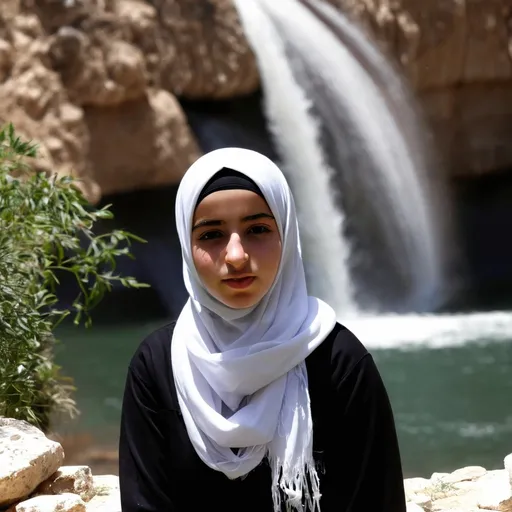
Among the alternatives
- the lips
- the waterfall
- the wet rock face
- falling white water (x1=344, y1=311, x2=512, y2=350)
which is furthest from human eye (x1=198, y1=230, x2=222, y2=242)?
the wet rock face

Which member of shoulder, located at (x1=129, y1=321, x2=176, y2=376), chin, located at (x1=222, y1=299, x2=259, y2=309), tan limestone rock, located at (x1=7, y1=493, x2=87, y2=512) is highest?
chin, located at (x1=222, y1=299, x2=259, y2=309)

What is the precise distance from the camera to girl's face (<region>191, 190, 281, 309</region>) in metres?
2.00

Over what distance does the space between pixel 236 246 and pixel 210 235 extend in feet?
0.27

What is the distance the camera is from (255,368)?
1.99 metres

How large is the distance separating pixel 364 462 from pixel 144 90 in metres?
8.54

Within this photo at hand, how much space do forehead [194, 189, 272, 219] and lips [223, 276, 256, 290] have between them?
129 mm

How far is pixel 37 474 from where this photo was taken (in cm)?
323

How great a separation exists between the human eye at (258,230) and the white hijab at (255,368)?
3 centimetres

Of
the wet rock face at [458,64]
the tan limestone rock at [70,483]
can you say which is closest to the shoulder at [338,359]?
the tan limestone rock at [70,483]

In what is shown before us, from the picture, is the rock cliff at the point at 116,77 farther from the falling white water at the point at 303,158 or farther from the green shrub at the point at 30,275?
the green shrub at the point at 30,275

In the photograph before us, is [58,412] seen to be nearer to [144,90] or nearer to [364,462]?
[364,462]

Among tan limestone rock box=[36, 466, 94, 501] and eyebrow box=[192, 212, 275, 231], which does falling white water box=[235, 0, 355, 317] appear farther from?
eyebrow box=[192, 212, 275, 231]

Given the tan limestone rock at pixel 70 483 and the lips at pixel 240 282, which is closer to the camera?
the lips at pixel 240 282

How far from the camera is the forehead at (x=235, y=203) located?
202 centimetres
